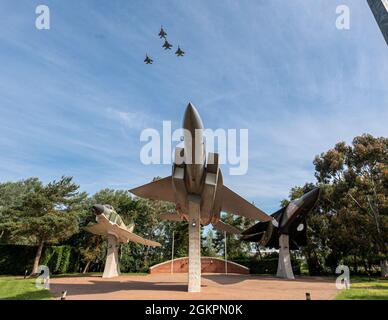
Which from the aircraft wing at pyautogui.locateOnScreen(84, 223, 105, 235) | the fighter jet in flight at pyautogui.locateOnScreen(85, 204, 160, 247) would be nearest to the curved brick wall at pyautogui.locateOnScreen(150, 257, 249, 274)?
the fighter jet in flight at pyautogui.locateOnScreen(85, 204, 160, 247)

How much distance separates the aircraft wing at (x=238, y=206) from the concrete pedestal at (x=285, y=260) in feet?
23.7

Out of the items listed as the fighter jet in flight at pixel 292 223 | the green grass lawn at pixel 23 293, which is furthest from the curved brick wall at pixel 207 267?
the green grass lawn at pixel 23 293

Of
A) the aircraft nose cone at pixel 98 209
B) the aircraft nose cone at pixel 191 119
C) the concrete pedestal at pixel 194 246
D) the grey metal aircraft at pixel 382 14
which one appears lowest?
the concrete pedestal at pixel 194 246

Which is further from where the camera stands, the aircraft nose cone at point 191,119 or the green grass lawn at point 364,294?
the aircraft nose cone at point 191,119

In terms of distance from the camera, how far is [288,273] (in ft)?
86.0

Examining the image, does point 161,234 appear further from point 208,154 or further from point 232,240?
point 208,154

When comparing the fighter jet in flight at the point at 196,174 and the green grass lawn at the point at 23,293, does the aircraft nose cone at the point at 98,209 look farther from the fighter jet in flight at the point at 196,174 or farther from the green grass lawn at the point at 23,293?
the fighter jet in flight at the point at 196,174

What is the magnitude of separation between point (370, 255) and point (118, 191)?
37261mm

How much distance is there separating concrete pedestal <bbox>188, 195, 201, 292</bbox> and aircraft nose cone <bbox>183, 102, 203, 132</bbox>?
463cm

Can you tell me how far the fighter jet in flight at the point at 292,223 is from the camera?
25219mm

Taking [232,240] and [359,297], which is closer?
[359,297]

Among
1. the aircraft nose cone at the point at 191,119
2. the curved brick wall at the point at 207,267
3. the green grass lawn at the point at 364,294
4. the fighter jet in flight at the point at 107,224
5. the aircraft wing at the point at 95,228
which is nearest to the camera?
the green grass lawn at the point at 364,294

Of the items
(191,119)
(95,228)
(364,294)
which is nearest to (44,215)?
(95,228)
